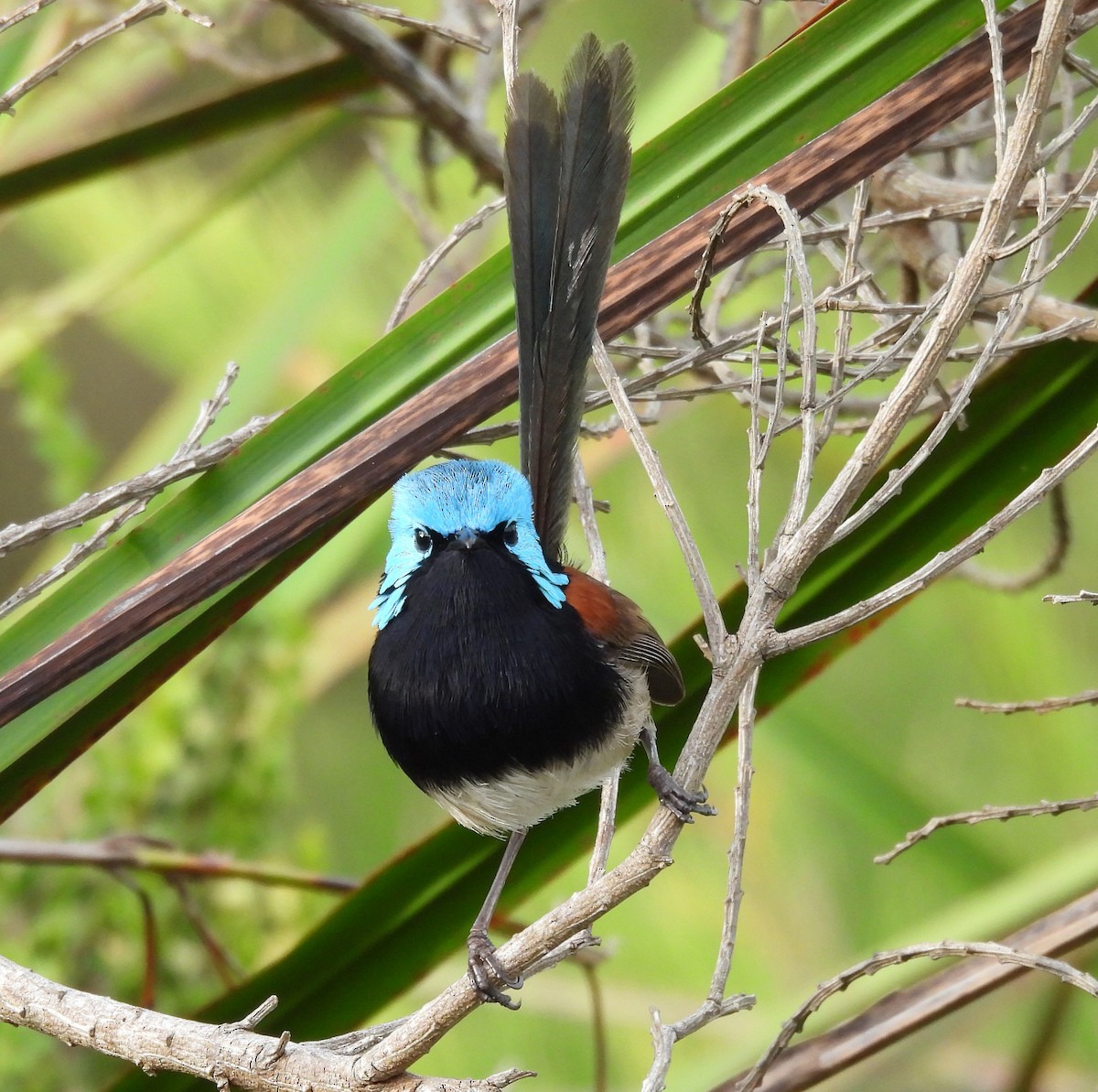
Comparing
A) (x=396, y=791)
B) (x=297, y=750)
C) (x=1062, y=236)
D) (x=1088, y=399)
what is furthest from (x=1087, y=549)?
(x=297, y=750)

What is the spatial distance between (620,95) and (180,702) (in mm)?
1638

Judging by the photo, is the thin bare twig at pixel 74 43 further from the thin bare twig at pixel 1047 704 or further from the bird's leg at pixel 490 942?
the thin bare twig at pixel 1047 704

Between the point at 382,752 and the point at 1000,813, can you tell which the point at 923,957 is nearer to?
the point at 1000,813

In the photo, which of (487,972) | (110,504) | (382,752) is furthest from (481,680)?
(382,752)

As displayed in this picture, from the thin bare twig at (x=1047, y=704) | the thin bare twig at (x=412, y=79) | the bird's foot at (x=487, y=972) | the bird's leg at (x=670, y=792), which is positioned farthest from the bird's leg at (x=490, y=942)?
the thin bare twig at (x=412, y=79)

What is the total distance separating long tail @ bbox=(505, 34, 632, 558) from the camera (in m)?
1.43

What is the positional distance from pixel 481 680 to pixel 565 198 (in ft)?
1.93

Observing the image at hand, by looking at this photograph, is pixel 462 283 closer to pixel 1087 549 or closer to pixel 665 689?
pixel 665 689

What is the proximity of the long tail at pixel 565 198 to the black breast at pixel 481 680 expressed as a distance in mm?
250

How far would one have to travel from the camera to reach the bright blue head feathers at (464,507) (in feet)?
5.02

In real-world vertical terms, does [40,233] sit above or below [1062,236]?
above

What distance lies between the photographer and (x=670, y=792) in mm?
1155

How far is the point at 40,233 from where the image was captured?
389 centimetres

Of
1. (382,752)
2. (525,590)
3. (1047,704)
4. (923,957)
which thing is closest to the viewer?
(923,957)
